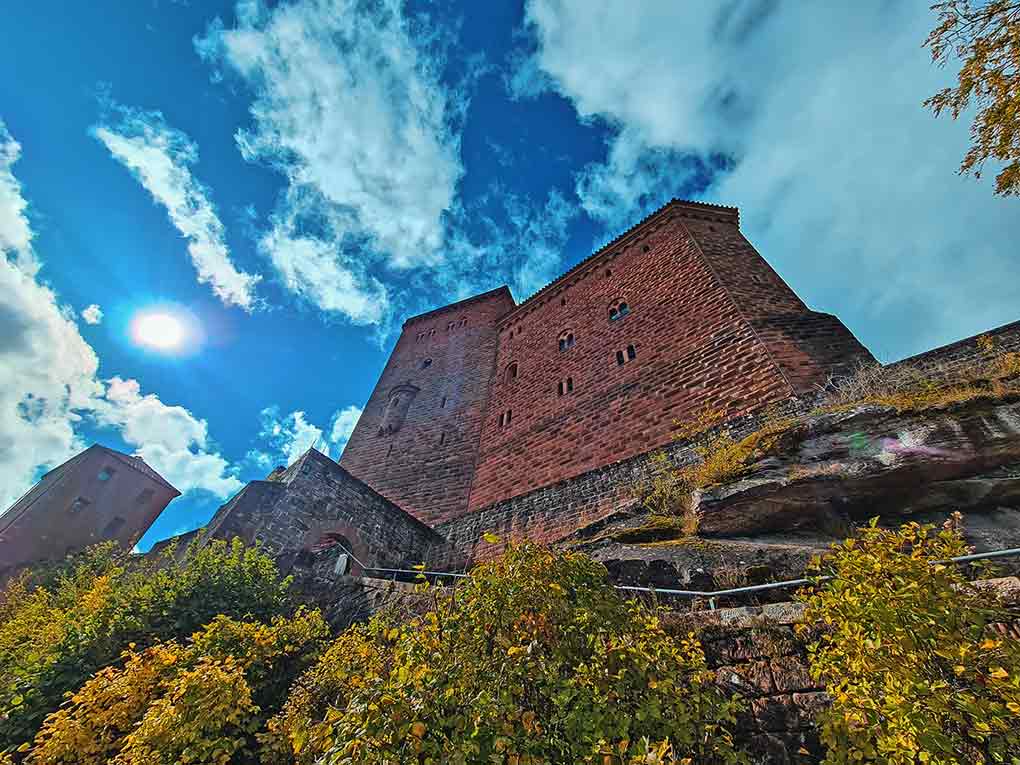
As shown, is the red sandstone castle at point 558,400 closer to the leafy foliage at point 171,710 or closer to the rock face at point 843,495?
the rock face at point 843,495

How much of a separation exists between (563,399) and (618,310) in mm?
3473

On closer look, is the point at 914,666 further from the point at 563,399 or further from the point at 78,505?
the point at 78,505

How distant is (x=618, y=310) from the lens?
1385 cm

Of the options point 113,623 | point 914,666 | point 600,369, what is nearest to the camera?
point 914,666

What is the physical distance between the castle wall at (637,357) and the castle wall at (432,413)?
1060 millimetres

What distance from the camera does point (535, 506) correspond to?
30.3 feet

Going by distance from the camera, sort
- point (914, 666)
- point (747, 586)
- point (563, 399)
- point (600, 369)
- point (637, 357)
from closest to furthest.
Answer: point (914, 666) < point (747, 586) < point (637, 357) < point (600, 369) < point (563, 399)

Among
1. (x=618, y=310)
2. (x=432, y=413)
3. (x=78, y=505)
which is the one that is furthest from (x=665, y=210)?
(x=78, y=505)

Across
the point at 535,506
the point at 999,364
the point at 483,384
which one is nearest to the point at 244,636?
the point at 535,506

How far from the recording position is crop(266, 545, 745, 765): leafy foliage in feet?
7.85

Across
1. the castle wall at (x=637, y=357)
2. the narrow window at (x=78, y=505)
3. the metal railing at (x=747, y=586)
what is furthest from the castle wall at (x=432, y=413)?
the narrow window at (x=78, y=505)

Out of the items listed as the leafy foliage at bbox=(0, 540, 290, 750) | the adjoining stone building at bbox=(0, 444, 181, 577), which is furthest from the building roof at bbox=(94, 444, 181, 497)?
the leafy foliage at bbox=(0, 540, 290, 750)

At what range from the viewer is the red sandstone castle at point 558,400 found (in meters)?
8.77

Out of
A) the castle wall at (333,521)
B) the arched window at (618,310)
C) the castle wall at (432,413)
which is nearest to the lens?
the castle wall at (333,521)
